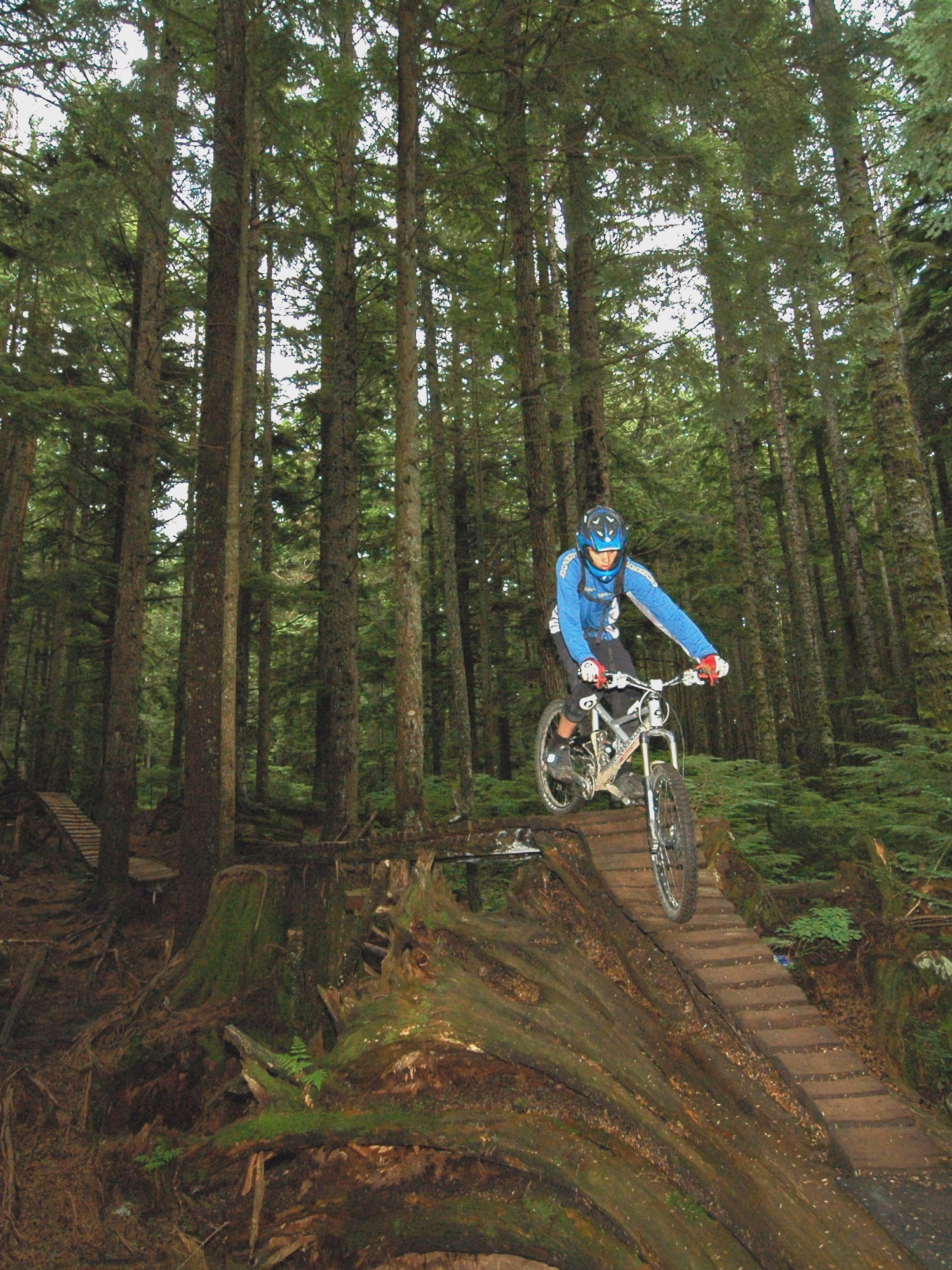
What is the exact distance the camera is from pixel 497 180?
1329 centimetres

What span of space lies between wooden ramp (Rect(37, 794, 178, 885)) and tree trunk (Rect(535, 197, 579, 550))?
10.2 metres

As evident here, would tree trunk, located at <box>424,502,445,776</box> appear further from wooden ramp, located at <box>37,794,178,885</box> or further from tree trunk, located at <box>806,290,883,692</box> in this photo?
tree trunk, located at <box>806,290,883,692</box>

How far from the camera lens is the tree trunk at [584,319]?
11109mm

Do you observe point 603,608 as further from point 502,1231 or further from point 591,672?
point 502,1231

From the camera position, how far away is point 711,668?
5.97m

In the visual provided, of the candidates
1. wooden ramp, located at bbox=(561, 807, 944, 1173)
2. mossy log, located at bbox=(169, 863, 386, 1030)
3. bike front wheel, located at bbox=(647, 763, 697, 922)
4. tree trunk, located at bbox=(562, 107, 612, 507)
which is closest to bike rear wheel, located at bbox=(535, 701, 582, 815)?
wooden ramp, located at bbox=(561, 807, 944, 1173)

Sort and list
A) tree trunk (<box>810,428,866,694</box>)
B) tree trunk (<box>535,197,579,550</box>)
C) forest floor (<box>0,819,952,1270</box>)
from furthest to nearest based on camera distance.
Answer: tree trunk (<box>810,428,866,694</box>) → tree trunk (<box>535,197,579,550</box>) → forest floor (<box>0,819,952,1270</box>)

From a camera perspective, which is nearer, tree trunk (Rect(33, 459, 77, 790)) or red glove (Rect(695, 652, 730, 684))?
red glove (Rect(695, 652, 730, 684))

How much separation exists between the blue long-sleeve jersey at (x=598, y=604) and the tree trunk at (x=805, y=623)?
11.9m

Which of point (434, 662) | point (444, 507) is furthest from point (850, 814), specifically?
point (434, 662)

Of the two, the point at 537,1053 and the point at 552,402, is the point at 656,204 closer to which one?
the point at 552,402

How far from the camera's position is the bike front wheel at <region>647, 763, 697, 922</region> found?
5.10 meters

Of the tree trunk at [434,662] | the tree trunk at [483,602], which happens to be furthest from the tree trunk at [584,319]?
the tree trunk at [434,662]

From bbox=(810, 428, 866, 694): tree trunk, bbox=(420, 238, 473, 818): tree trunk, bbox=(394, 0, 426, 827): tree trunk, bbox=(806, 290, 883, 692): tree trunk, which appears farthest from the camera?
bbox=(810, 428, 866, 694): tree trunk
